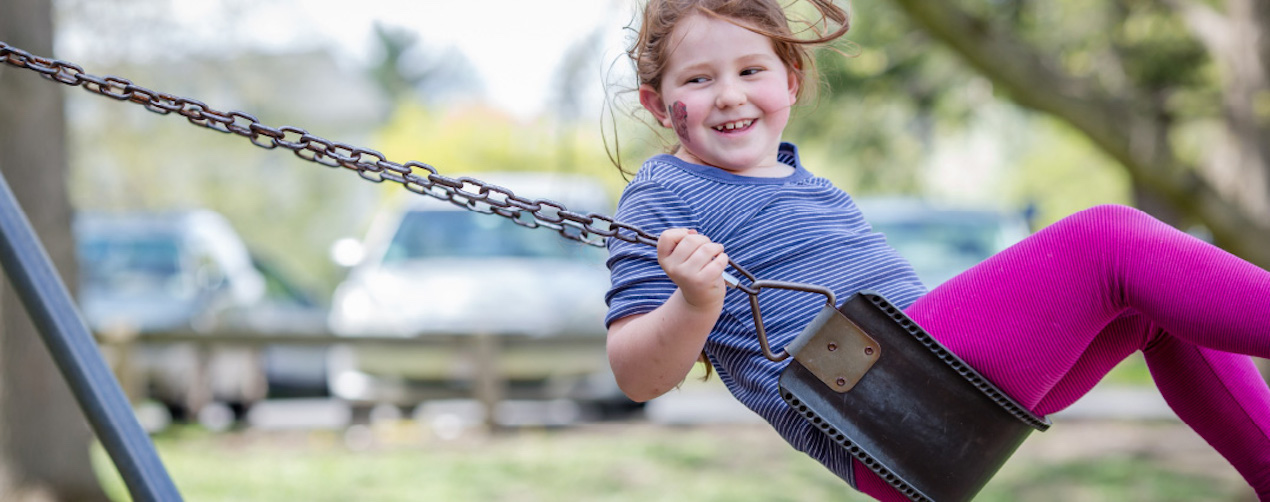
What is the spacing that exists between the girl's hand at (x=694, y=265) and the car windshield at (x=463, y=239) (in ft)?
19.8


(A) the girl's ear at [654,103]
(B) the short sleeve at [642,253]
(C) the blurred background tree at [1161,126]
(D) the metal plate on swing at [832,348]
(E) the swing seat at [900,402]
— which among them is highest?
(C) the blurred background tree at [1161,126]

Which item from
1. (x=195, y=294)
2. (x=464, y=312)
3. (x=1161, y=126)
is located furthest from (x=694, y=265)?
(x=195, y=294)

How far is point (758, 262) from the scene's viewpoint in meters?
2.12

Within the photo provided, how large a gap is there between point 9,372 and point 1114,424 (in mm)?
6426

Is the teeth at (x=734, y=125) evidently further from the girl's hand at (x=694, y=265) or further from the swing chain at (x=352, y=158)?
the girl's hand at (x=694, y=265)

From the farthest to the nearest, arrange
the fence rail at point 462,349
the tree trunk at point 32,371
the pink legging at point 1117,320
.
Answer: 1. the fence rail at point 462,349
2. the tree trunk at point 32,371
3. the pink legging at point 1117,320

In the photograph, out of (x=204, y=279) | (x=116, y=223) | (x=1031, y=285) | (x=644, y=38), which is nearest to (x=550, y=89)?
(x=204, y=279)

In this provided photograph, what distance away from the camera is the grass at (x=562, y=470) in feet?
18.5

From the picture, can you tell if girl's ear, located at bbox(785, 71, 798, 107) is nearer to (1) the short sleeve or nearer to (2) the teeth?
(2) the teeth

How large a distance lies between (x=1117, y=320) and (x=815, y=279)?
513 mm

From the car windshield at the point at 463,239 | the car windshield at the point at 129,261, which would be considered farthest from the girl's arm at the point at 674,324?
the car windshield at the point at 129,261

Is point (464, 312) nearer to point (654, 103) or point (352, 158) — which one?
point (654, 103)

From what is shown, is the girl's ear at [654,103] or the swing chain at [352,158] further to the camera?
the girl's ear at [654,103]

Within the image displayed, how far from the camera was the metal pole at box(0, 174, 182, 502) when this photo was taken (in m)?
2.19
